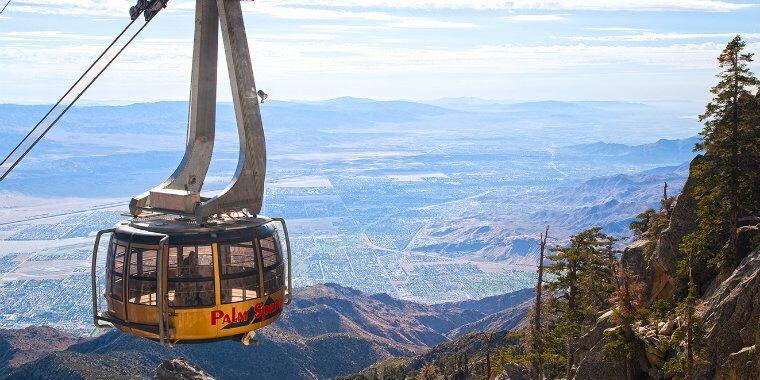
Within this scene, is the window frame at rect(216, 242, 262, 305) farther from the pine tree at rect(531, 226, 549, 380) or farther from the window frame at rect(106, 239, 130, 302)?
the pine tree at rect(531, 226, 549, 380)

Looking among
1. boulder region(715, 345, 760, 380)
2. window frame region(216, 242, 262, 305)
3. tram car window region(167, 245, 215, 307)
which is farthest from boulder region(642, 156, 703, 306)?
tram car window region(167, 245, 215, 307)

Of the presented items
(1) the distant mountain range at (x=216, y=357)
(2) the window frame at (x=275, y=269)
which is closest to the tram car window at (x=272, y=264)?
(2) the window frame at (x=275, y=269)

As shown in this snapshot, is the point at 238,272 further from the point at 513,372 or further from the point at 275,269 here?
the point at 513,372

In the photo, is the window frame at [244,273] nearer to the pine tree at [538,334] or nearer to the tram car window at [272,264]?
the tram car window at [272,264]

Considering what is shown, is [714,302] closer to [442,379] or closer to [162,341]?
[162,341]

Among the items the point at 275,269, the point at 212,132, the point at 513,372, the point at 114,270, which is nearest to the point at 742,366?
the point at 275,269

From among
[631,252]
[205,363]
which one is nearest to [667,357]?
[631,252]

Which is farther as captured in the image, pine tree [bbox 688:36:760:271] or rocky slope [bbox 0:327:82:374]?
rocky slope [bbox 0:327:82:374]
